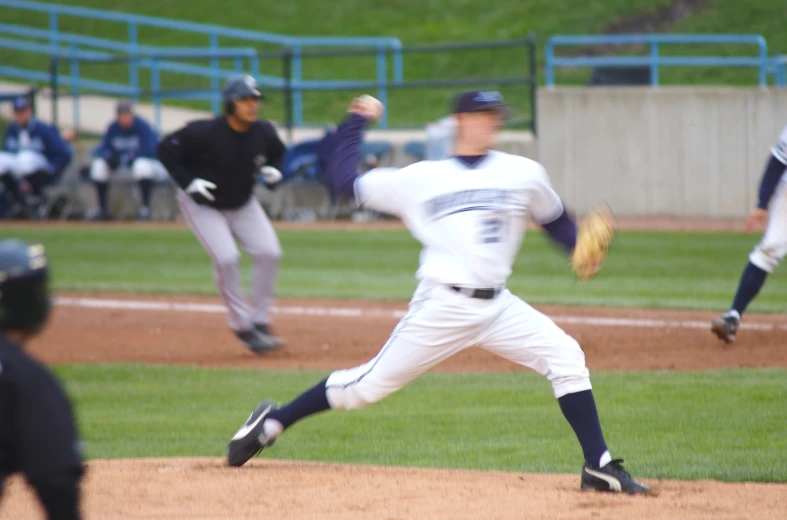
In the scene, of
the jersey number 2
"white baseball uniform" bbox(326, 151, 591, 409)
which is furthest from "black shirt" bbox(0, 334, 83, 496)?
the jersey number 2

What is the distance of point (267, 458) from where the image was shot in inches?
241

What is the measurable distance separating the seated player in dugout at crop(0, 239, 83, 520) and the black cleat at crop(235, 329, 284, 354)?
6.17 m

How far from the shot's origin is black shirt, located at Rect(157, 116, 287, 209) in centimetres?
863

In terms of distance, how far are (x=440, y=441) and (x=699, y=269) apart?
813 centimetres

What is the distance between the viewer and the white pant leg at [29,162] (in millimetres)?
19906

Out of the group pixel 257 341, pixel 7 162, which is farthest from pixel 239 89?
pixel 7 162

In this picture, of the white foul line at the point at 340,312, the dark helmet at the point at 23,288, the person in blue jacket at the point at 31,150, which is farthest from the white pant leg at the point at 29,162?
the dark helmet at the point at 23,288

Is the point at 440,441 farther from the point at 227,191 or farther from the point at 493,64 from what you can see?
the point at 493,64

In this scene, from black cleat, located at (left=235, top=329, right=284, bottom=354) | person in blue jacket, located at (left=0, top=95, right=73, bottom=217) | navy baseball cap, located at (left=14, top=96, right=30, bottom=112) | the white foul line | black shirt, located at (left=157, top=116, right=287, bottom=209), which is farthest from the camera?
person in blue jacket, located at (left=0, top=95, right=73, bottom=217)

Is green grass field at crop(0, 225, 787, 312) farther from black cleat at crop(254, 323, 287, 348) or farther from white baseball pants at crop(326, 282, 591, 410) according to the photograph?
white baseball pants at crop(326, 282, 591, 410)

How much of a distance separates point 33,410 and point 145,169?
56.7 feet

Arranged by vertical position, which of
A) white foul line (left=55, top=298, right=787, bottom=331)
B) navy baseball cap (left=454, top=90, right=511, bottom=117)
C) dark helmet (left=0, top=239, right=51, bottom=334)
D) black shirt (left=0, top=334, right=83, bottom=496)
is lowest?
white foul line (left=55, top=298, right=787, bottom=331)

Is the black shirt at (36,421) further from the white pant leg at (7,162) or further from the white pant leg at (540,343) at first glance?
the white pant leg at (7,162)

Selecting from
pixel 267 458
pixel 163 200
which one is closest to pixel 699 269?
pixel 267 458
